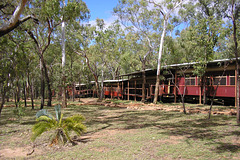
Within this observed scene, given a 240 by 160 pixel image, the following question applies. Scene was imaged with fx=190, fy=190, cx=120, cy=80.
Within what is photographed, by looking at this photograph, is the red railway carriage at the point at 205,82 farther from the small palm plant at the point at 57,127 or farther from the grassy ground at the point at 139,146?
the small palm plant at the point at 57,127

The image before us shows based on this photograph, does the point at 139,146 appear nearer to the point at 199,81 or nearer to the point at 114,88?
the point at 199,81

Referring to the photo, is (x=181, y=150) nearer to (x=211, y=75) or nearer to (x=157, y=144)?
(x=157, y=144)

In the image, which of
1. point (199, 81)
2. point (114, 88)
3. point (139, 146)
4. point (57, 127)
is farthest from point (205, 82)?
point (114, 88)

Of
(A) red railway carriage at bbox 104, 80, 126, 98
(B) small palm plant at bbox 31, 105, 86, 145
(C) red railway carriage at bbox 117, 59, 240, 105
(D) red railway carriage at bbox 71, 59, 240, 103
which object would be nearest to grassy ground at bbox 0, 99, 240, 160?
(B) small palm plant at bbox 31, 105, 86, 145

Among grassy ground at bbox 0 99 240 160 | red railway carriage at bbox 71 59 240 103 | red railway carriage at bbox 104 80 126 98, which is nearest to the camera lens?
grassy ground at bbox 0 99 240 160

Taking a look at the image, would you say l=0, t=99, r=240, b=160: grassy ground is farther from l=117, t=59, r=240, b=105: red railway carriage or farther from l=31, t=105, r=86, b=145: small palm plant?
l=117, t=59, r=240, b=105: red railway carriage

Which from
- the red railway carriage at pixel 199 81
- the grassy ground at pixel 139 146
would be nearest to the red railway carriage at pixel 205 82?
the red railway carriage at pixel 199 81

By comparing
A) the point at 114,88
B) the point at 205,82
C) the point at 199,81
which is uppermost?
the point at 199,81

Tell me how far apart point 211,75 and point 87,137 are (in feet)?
46.4

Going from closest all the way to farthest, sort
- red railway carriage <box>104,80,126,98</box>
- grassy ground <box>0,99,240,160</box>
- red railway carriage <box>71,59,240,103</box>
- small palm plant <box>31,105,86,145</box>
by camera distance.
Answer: grassy ground <box>0,99,240,160</box> < small palm plant <box>31,105,86,145</box> < red railway carriage <box>71,59,240,103</box> < red railway carriage <box>104,80,126,98</box>

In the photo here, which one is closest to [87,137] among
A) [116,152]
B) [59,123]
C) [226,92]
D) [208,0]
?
[59,123]

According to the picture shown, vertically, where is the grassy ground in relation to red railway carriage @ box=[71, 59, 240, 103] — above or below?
below

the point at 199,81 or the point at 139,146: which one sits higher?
the point at 199,81

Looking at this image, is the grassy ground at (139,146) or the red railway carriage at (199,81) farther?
the red railway carriage at (199,81)
